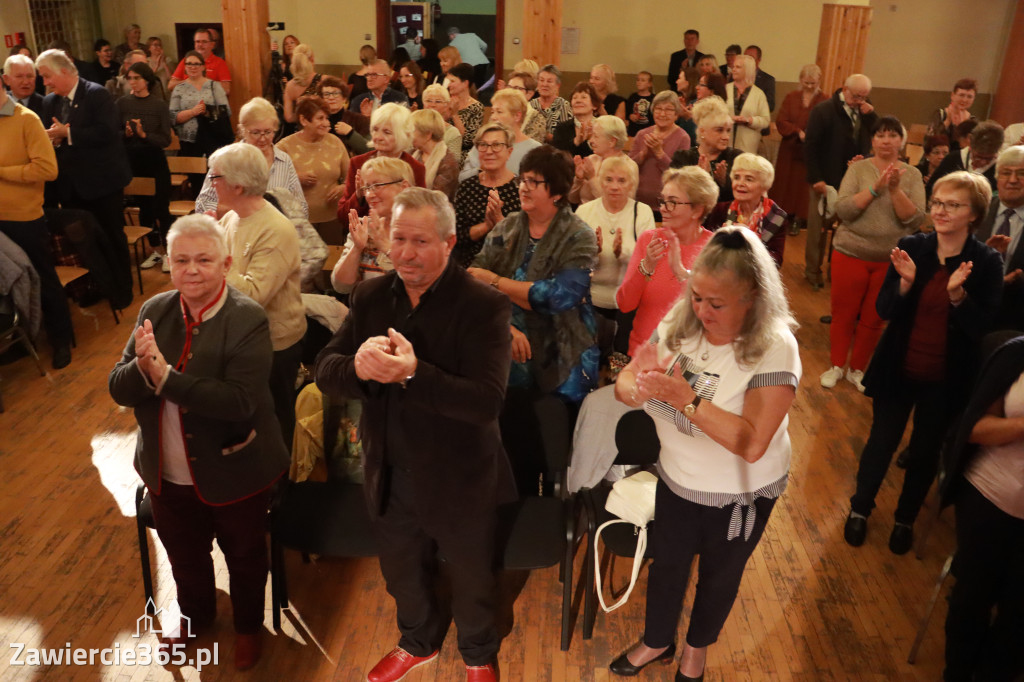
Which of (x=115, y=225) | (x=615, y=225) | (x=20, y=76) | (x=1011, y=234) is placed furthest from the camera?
(x=115, y=225)

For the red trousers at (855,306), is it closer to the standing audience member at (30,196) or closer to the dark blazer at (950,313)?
the dark blazer at (950,313)

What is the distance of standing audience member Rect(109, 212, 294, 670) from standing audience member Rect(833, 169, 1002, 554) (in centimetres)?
244

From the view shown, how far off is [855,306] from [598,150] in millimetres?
1833

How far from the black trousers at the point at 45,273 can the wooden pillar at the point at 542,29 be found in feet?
16.0

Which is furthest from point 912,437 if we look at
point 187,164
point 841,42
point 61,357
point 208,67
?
point 208,67

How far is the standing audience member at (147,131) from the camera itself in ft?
21.8

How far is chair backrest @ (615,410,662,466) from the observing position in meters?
2.92

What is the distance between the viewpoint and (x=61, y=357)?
5043 millimetres

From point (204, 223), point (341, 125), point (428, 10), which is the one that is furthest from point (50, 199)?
point (428, 10)

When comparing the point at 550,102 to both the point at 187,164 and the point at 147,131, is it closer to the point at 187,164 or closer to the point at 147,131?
the point at 187,164

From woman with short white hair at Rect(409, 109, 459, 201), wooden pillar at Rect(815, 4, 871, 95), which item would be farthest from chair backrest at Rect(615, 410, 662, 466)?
wooden pillar at Rect(815, 4, 871, 95)

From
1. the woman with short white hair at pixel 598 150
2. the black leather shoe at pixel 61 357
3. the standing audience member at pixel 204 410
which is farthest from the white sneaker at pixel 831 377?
the black leather shoe at pixel 61 357

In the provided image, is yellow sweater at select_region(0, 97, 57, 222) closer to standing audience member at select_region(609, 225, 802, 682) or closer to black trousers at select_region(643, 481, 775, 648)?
standing audience member at select_region(609, 225, 802, 682)

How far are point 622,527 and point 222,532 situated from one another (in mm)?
1358
